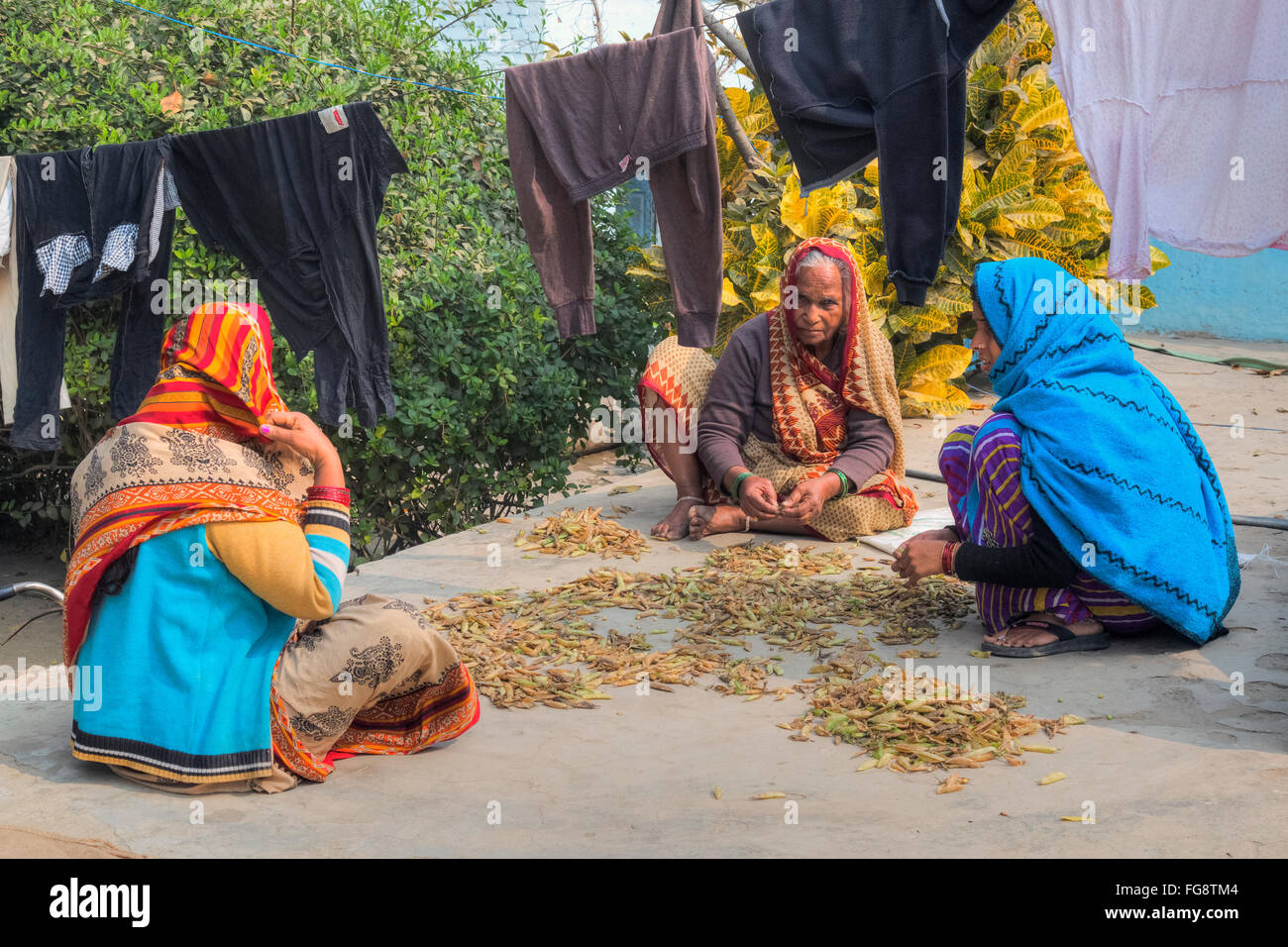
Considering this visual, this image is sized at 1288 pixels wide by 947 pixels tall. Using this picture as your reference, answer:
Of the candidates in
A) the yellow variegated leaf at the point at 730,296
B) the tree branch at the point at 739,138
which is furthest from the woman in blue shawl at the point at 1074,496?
the yellow variegated leaf at the point at 730,296

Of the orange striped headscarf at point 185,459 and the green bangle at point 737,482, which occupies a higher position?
the orange striped headscarf at point 185,459

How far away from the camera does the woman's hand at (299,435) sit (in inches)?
128

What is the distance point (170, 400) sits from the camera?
10.4ft

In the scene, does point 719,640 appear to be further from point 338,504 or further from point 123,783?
point 123,783

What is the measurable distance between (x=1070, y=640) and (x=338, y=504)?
2627mm

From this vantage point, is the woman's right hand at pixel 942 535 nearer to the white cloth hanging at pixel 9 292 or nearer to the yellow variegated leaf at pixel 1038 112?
the white cloth hanging at pixel 9 292

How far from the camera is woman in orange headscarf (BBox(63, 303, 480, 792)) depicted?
3.12m

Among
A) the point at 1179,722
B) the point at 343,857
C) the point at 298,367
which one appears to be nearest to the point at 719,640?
the point at 1179,722

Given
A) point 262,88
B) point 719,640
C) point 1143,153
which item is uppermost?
point 262,88

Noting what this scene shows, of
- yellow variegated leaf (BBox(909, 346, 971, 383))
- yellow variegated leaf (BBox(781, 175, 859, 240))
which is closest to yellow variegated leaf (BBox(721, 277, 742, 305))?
yellow variegated leaf (BBox(781, 175, 859, 240))

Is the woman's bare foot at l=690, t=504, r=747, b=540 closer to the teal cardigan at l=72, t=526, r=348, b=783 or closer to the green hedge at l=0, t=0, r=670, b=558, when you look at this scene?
the green hedge at l=0, t=0, r=670, b=558

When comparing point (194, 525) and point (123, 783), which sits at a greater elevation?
point (194, 525)

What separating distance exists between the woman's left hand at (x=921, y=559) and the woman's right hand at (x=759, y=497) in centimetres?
119

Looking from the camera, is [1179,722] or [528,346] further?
[528,346]
